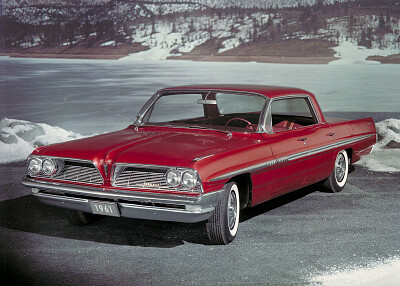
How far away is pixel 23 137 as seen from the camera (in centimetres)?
1242

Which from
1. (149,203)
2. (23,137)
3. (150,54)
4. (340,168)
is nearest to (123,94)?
(150,54)

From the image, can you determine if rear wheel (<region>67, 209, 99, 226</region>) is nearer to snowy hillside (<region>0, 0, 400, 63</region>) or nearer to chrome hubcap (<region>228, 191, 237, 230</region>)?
chrome hubcap (<region>228, 191, 237, 230</region>)

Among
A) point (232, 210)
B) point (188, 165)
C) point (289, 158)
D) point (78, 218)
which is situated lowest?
point (78, 218)

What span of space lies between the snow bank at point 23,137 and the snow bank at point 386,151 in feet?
20.2

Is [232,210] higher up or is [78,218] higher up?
[232,210]

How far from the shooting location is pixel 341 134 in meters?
7.44

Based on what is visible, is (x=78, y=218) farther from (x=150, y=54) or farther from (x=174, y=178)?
(x=150, y=54)

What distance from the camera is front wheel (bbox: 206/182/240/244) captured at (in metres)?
5.07

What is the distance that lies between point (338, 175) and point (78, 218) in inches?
136

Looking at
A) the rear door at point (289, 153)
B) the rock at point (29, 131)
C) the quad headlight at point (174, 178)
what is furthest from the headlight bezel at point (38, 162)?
the rock at point (29, 131)

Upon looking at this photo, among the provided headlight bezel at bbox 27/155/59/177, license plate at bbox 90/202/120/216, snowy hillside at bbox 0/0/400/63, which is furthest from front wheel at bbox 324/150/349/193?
snowy hillside at bbox 0/0/400/63

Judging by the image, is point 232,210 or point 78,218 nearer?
point 232,210

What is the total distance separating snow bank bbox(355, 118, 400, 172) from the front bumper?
5361 mm

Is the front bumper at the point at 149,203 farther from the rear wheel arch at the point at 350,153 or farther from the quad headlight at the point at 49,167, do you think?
the rear wheel arch at the point at 350,153
